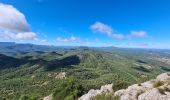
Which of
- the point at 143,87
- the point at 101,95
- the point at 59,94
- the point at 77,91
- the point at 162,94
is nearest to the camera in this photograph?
the point at 162,94

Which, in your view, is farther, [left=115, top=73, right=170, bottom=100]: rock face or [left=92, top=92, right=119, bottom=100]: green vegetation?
[left=92, top=92, right=119, bottom=100]: green vegetation

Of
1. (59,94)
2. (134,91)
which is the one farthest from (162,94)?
(59,94)

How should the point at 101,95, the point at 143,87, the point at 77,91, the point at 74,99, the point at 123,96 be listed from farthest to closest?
the point at 77,91 < the point at 74,99 < the point at 101,95 < the point at 143,87 < the point at 123,96

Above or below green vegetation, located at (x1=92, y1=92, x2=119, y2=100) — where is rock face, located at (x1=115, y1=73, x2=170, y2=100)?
above

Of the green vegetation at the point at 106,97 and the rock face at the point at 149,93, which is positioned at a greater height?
the rock face at the point at 149,93

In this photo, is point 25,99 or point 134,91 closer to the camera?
point 134,91

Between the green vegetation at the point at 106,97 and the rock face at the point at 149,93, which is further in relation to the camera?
the green vegetation at the point at 106,97

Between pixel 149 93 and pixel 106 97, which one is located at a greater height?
pixel 149 93

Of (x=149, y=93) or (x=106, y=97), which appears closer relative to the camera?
(x=149, y=93)

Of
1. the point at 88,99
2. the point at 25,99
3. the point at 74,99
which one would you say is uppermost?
the point at 88,99

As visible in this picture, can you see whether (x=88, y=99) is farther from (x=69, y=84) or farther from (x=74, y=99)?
(x=69, y=84)

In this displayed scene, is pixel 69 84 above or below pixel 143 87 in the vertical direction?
below
